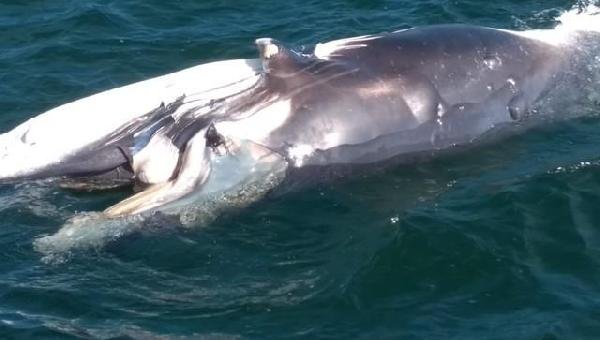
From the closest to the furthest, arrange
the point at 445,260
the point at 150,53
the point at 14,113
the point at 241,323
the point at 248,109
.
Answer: the point at 241,323 < the point at 445,260 < the point at 248,109 < the point at 14,113 < the point at 150,53

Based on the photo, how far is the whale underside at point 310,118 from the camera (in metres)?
11.2

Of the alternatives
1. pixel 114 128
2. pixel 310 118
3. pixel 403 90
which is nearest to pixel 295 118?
pixel 310 118

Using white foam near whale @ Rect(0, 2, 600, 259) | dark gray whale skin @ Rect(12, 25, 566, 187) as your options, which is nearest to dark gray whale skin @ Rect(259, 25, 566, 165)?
dark gray whale skin @ Rect(12, 25, 566, 187)

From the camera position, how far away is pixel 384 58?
1184 centimetres

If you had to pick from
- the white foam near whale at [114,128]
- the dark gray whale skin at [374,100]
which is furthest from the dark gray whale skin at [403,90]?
the white foam near whale at [114,128]

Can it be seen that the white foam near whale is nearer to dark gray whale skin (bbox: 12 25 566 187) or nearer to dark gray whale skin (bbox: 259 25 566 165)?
dark gray whale skin (bbox: 12 25 566 187)

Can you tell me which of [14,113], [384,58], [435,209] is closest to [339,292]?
[435,209]

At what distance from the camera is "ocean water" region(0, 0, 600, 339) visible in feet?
31.7

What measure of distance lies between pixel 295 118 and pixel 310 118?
0.15 meters

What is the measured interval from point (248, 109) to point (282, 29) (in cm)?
544

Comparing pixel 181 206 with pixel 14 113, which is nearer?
pixel 181 206

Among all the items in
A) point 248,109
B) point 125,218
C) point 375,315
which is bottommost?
point 375,315

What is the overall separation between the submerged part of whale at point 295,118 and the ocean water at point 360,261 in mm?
318

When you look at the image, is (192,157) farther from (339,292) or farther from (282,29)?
(282,29)
